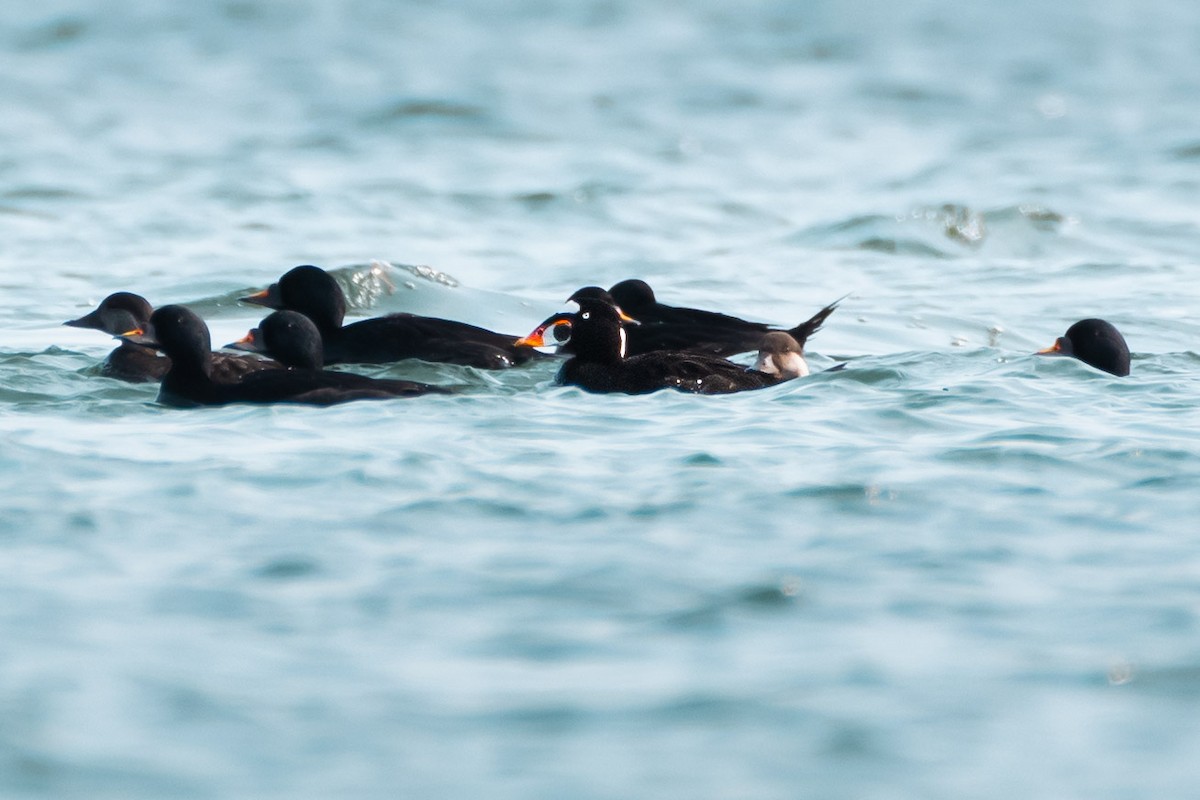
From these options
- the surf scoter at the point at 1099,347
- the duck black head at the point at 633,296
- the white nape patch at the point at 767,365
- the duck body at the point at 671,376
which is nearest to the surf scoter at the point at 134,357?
the duck body at the point at 671,376

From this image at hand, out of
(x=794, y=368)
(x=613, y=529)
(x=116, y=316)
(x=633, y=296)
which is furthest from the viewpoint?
(x=633, y=296)

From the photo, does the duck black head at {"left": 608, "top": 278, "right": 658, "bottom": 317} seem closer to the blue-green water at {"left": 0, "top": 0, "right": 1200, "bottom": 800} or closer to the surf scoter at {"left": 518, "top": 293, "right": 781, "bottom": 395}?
the blue-green water at {"left": 0, "top": 0, "right": 1200, "bottom": 800}

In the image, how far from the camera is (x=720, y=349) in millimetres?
10305

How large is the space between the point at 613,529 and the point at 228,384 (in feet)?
10.7

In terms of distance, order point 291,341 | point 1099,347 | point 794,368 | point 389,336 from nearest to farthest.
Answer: point 794,368 < point 291,341 < point 1099,347 < point 389,336

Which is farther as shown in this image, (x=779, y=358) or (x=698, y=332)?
(x=698, y=332)

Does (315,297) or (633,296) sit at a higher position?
(315,297)

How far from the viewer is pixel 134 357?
948 centimetres

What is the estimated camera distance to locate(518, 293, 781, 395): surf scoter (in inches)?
346

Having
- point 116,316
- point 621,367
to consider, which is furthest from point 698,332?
point 116,316

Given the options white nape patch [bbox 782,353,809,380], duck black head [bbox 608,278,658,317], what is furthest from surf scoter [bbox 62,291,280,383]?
duck black head [bbox 608,278,658,317]

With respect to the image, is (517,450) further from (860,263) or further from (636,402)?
(860,263)

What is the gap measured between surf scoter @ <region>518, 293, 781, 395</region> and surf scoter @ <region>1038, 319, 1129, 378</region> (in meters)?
1.78

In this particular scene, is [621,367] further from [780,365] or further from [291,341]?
[291,341]
